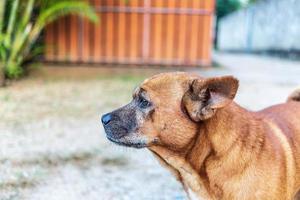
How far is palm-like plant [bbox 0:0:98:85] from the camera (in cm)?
1066

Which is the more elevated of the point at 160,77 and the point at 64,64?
the point at 160,77

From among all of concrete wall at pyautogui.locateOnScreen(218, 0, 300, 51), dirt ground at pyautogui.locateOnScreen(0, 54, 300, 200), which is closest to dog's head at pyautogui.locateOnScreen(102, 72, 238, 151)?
dirt ground at pyautogui.locateOnScreen(0, 54, 300, 200)

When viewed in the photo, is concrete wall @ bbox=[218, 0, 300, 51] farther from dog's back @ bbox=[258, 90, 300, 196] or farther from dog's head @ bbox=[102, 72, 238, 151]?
dog's head @ bbox=[102, 72, 238, 151]

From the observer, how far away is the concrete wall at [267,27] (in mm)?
21269

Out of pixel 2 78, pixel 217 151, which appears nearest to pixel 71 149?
pixel 217 151

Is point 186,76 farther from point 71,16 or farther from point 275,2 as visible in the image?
point 275,2

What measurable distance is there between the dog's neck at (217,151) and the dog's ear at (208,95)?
0.08 m

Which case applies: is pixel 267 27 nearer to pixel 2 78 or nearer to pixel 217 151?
pixel 2 78

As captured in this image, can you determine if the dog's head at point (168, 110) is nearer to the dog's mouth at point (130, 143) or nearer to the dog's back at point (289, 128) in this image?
the dog's mouth at point (130, 143)

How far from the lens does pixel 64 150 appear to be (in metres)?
5.79

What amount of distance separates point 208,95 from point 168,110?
0.27 metres

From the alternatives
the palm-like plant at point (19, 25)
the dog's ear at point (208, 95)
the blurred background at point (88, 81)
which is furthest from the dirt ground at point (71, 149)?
the dog's ear at point (208, 95)

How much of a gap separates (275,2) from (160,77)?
22.5 meters

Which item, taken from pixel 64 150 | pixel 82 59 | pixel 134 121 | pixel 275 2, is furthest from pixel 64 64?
pixel 275 2
